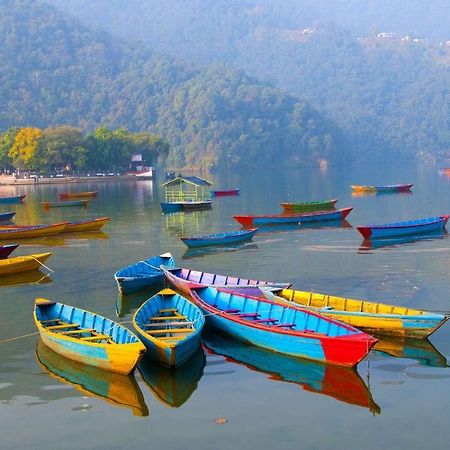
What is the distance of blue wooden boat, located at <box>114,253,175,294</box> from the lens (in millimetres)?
36656

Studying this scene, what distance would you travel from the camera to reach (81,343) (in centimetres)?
2509

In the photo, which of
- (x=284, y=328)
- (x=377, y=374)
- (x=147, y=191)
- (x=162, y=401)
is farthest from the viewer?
(x=147, y=191)

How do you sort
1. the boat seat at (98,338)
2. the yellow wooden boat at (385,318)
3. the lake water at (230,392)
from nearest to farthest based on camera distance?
the lake water at (230,392) < the boat seat at (98,338) < the yellow wooden boat at (385,318)

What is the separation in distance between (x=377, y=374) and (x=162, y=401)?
7278 mm

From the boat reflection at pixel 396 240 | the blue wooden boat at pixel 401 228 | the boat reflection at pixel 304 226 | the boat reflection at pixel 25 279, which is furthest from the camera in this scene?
the boat reflection at pixel 304 226

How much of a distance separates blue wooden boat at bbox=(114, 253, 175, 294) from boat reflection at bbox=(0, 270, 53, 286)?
5.93 metres

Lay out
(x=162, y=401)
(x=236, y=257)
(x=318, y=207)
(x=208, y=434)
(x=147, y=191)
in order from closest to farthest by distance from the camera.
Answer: (x=208, y=434) → (x=162, y=401) → (x=236, y=257) → (x=318, y=207) → (x=147, y=191)

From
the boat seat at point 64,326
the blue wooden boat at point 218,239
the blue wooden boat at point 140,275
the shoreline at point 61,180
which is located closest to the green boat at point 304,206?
the blue wooden boat at point 218,239

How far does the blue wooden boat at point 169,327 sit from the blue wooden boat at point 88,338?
83cm

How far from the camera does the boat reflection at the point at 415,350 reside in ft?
85.1

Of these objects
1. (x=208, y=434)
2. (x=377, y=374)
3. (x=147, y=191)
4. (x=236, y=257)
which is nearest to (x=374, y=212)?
(x=236, y=257)

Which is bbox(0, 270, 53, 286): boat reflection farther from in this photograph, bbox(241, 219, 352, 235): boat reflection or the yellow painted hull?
bbox(241, 219, 352, 235): boat reflection

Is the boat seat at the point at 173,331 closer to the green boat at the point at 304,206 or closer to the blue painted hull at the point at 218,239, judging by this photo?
the blue painted hull at the point at 218,239

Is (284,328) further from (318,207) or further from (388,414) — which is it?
(318,207)
